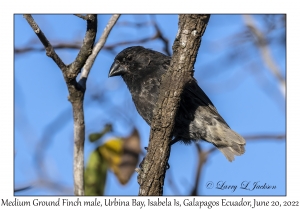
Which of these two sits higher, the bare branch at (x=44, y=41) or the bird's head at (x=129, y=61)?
the bird's head at (x=129, y=61)

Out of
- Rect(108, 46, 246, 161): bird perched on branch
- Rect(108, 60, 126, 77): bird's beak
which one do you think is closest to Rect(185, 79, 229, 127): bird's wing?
Rect(108, 46, 246, 161): bird perched on branch

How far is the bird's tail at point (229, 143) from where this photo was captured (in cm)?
529

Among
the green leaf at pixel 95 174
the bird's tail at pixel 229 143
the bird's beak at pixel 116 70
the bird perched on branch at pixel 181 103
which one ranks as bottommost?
the green leaf at pixel 95 174

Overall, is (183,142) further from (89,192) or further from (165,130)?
(165,130)

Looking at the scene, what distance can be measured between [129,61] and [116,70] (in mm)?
186

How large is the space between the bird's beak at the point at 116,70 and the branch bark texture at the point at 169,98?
167 centimetres

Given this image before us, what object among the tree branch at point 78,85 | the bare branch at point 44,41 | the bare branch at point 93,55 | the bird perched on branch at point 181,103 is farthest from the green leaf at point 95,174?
the bare branch at point 44,41

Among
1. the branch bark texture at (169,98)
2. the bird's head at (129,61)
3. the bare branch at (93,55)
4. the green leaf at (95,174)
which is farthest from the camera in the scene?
the bird's head at (129,61)

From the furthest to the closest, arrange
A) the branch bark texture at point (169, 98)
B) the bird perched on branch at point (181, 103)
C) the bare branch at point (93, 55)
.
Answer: the bird perched on branch at point (181, 103)
the bare branch at point (93, 55)
the branch bark texture at point (169, 98)

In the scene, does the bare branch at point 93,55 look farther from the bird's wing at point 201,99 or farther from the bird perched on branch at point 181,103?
the bird's wing at point 201,99

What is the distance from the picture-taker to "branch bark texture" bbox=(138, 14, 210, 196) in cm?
343

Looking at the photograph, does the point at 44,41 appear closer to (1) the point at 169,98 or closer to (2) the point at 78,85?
(2) the point at 78,85

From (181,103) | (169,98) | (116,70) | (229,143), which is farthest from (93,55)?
(229,143)
